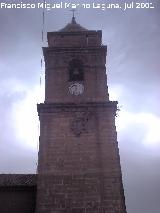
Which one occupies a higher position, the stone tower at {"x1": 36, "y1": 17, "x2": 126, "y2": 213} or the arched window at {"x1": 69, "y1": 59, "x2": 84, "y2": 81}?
the arched window at {"x1": 69, "y1": 59, "x2": 84, "y2": 81}

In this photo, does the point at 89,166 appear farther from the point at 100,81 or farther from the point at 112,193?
the point at 100,81

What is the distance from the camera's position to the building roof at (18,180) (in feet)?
59.8

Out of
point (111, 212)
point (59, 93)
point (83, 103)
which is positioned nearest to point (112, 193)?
point (111, 212)

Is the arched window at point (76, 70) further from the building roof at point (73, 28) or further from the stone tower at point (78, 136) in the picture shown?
the building roof at point (73, 28)

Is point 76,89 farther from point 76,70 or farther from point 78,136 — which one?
point 78,136

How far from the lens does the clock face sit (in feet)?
65.9

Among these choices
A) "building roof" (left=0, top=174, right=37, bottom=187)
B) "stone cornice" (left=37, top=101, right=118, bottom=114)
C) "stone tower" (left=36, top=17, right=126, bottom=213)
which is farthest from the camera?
"stone cornice" (left=37, top=101, right=118, bottom=114)

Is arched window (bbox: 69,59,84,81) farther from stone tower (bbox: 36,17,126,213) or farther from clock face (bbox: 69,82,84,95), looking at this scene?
clock face (bbox: 69,82,84,95)

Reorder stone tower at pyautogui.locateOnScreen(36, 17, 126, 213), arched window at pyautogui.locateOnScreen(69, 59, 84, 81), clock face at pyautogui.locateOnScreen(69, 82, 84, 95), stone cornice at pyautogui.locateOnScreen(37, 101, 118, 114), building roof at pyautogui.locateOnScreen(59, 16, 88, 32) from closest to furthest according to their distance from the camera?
stone tower at pyautogui.locateOnScreen(36, 17, 126, 213) → stone cornice at pyautogui.locateOnScreen(37, 101, 118, 114) → clock face at pyautogui.locateOnScreen(69, 82, 84, 95) → arched window at pyautogui.locateOnScreen(69, 59, 84, 81) → building roof at pyautogui.locateOnScreen(59, 16, 88, 32)

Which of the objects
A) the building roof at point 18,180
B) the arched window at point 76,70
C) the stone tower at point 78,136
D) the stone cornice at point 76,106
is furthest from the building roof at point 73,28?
the building roof at point 18,180

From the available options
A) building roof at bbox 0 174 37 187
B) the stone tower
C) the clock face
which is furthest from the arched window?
building roof at bbox 0 174 37 187

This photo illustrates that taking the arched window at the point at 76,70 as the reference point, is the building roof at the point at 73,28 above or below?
above

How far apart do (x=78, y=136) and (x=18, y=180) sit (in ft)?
10.8

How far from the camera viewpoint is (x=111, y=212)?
16297 mm
